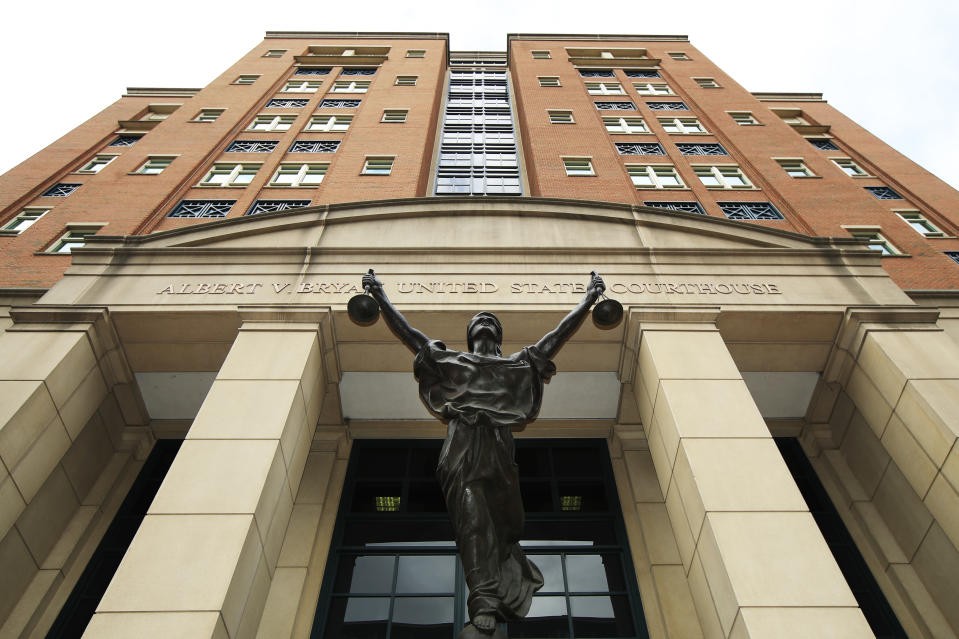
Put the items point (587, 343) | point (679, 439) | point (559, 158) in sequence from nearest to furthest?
point (679, 439)
point (587, 343)
point (559, 158)

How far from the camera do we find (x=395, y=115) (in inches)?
1172

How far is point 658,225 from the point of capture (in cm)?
1322

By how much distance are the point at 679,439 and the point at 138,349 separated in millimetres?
9685

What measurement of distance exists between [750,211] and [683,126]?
9.35 meters

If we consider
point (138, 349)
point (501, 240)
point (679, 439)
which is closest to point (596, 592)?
point (679, 439)

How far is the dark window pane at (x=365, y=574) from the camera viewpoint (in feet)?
Answer: 33.3

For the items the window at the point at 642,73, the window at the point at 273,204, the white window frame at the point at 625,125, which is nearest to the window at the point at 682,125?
the white window frame at the point at 625,125

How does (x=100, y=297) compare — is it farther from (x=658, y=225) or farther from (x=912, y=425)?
(x=912, y=425)

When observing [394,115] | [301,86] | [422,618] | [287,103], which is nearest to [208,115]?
[287,103]

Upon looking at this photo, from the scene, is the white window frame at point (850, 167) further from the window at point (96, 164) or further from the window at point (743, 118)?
the window at point (96, 164)

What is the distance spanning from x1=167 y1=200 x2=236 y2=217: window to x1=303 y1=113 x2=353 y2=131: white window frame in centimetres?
784

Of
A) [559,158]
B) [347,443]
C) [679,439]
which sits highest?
[559,158]

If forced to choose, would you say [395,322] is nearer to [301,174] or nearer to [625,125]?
[301,174]

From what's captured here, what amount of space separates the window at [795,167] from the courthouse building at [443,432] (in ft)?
28.7
